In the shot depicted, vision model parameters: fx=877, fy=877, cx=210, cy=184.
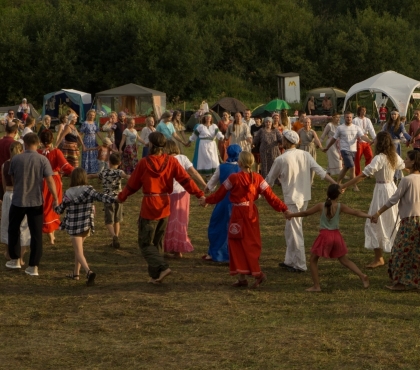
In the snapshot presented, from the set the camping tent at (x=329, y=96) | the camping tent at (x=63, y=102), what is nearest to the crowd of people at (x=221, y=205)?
the camping tent at (x=63, y=102)

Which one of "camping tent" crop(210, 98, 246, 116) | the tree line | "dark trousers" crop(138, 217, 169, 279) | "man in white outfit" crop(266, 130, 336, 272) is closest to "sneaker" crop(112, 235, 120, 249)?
"dark trousers" crop(138, 217, 169, 279)

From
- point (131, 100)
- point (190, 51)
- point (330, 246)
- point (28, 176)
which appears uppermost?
point (190, 51)

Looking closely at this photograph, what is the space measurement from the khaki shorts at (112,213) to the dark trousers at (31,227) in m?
1.69

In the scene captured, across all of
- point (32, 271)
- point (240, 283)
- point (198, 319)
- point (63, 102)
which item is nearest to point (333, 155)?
point (240, 283)

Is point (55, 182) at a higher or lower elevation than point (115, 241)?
higher

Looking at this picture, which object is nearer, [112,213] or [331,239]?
[331,239]

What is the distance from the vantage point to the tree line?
5309 cm

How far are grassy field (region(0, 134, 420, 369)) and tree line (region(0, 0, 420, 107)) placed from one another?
42636 mm

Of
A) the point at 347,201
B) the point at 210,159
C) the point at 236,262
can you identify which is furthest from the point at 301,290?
the point at 210,159

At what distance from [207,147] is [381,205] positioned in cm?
859

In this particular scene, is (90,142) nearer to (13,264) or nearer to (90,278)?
(13,264)

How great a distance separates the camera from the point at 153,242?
9523 mm

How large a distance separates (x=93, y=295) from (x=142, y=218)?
0.97 meters

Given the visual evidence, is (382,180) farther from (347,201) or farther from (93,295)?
(347,201)
